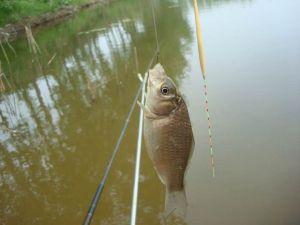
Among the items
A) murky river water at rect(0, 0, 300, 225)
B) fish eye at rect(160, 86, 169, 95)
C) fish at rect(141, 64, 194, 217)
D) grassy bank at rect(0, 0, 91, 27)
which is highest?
fish eye at rect(160, 86, 169, 95)

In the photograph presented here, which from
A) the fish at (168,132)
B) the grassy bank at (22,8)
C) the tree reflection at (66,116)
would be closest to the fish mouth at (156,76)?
the fish at (168,132)

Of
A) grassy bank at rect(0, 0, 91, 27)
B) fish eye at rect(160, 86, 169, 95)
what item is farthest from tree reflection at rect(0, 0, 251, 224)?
grassy bank at rect(0, 0, 91, 27)

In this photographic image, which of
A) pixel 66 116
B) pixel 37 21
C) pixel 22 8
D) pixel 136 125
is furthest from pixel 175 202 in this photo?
pixel 37 21

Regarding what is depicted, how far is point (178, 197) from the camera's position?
225 centimetres

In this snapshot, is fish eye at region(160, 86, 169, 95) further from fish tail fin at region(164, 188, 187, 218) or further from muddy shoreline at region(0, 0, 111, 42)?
muddy shoreline at region(0, 0, 111, 42)

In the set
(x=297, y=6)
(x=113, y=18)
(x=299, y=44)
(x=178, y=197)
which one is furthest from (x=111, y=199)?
(x=113, y=18)

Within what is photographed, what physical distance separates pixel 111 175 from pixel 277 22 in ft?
43.1

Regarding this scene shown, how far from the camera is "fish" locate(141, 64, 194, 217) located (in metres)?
2.08

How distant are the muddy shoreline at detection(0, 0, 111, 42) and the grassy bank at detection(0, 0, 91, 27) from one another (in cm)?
36

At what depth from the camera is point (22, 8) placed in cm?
2959

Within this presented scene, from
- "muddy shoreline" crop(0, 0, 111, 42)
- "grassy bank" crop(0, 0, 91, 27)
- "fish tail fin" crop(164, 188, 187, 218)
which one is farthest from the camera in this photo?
"grassy bank" crop(0, 0, 91, 27)

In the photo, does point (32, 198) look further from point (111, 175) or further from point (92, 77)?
point (92, 77)

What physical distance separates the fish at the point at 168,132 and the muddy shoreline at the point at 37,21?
21280mm

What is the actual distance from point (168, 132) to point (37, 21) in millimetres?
30566
